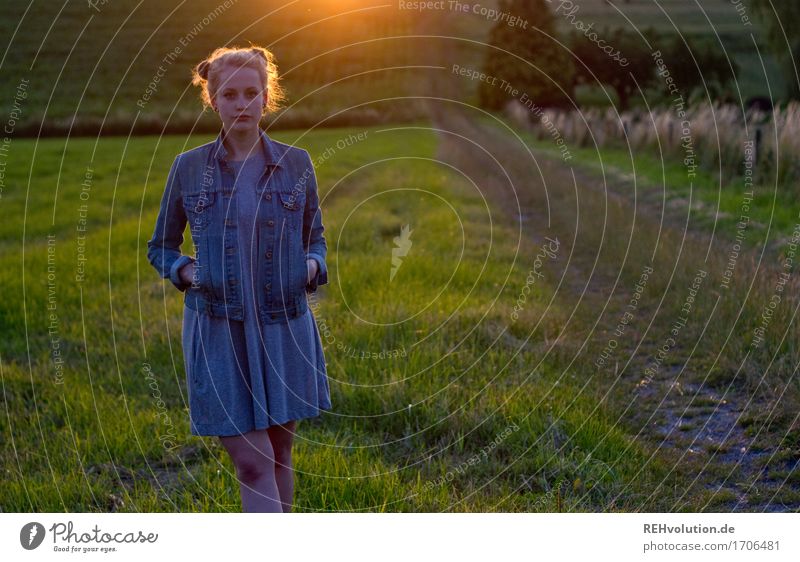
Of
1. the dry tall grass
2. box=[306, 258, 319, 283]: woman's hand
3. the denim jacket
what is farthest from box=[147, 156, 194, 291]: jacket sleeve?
the dry tall grass

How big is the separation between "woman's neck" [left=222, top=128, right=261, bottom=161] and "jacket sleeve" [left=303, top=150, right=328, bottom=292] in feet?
0.80

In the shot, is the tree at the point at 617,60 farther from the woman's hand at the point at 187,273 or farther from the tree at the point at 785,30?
the woman's hand at the point at 187,273

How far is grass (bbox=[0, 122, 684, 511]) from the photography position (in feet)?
12.2

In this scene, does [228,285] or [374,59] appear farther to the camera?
[374,59]

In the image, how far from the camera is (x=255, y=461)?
9.93 ft

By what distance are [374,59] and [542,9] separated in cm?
489

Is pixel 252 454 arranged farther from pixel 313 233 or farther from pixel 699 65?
pixel 699 65

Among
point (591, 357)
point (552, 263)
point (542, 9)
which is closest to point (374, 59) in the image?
point (542, 9)

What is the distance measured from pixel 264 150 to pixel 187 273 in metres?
0.50

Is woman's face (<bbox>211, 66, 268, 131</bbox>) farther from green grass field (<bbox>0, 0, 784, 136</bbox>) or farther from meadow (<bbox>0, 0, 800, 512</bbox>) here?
green grass field (<bbox>0, 0, 784, 136</bbox>)

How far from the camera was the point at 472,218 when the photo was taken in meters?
10.0
